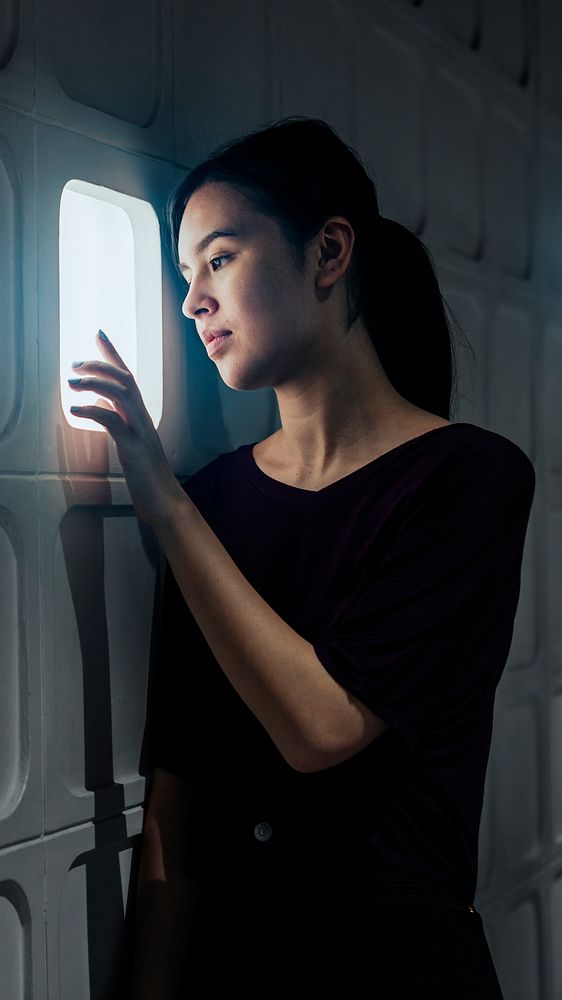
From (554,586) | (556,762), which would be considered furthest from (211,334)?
(556,762)

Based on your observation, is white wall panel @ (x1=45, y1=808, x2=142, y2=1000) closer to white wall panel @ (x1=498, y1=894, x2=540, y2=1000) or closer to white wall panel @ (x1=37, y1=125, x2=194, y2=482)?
white wall panel @ (x1=37, y1=125, x2=194, y2=482)

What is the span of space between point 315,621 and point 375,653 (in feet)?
0.43

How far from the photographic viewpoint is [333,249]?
0.99 metres

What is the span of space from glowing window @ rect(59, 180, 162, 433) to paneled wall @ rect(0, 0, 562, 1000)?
2 centimetres

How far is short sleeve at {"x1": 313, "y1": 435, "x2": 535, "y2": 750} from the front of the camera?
33.0 inches

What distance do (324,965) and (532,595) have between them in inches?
32.2

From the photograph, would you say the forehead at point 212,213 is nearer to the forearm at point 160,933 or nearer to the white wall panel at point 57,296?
the white wall panel at point 57,296

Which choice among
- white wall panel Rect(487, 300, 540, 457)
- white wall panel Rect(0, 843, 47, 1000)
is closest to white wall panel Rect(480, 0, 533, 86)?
white wall panel Rect(487, 300, 540, 457)

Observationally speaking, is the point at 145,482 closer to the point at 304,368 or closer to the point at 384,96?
the point at 304,368

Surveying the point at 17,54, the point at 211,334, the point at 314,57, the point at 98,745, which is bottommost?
the point at 98,745

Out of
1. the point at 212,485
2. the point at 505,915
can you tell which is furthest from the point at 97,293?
the point at 505,915

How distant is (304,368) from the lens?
1.00 meters

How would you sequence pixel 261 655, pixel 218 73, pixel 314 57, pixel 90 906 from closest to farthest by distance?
1. pixel 261 655
2. pixel 90 906
3. pixel 218 73
4. pixel 314 57

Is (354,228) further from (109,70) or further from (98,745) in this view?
(98,745)
